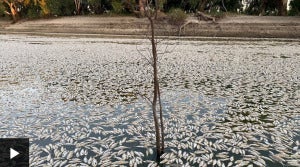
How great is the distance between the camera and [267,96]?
1357 cm

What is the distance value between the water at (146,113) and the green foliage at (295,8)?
3776 centimetres

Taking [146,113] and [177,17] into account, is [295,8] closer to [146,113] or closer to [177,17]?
[177,17]

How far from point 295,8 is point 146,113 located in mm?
52264

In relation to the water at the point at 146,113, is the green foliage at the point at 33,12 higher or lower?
higher

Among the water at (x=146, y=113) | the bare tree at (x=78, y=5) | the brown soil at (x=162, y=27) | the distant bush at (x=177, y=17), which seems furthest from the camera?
the bare tree at (x=78, y=5)

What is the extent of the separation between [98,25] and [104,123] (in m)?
46.9

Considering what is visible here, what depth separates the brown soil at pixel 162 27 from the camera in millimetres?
46562

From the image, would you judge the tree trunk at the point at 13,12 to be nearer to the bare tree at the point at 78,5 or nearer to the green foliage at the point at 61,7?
the green foliage at the point at 61,7

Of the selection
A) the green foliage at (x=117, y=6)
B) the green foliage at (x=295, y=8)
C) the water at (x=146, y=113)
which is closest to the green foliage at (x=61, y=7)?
the green foliage at (x=117, y=6)

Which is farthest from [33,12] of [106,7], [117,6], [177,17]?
[177,17]

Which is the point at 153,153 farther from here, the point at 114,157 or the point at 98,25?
the point at 98,25

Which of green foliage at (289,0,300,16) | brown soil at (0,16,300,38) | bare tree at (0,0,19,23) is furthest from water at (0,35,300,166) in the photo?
bare tree at (0,0,19,23)

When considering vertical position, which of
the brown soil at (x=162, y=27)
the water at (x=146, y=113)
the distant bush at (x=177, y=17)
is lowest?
the water at (x=146, y=113)

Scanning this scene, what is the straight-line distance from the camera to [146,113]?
11.4m
